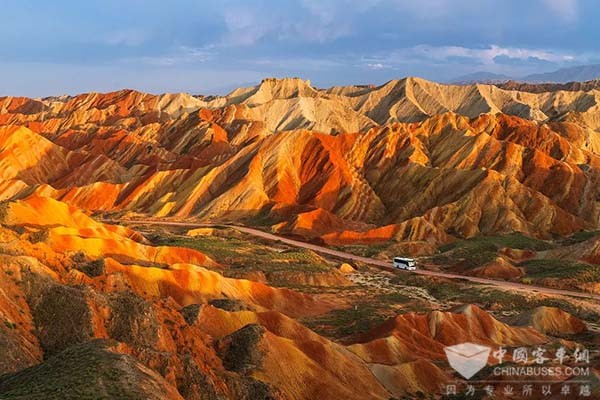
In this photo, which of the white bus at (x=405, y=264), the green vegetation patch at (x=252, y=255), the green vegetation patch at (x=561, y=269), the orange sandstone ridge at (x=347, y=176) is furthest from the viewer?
the orange sandstone ridge at (x=347, y=176)

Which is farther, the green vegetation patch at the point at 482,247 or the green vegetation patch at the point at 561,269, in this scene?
the green vegetation patch at the point at 482,247

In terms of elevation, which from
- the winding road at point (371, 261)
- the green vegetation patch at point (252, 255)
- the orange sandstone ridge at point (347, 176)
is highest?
the orange sandstone ridge at point (347, 176)

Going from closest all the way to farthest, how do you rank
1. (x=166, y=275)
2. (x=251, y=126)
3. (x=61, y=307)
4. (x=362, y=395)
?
(x=61, y=307), (x=362, y=395), (x=166, y=275), (x=251, y=126)

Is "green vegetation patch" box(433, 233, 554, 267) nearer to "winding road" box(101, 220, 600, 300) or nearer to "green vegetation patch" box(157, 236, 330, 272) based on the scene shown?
"winding road" box(101, 220, 600, 300)

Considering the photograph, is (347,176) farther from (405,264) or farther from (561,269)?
(561,269)

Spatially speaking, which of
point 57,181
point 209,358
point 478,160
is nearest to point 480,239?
point 478,160

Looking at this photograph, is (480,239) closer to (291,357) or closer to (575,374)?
(575,374)

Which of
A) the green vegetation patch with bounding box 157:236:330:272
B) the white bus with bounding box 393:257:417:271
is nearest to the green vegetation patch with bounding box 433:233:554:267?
the white bus with bounding box 393:257:417:271

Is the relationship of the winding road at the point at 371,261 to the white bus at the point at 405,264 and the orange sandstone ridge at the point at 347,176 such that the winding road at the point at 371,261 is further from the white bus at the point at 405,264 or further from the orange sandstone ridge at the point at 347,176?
the orange sandstone ridge at the point at 347,176

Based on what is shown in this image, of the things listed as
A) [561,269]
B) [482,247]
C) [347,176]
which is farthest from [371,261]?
[347,176]

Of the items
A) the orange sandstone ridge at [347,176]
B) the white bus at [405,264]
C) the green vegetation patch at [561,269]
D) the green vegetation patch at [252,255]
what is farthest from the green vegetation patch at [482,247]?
the green vegetation patch at [252,255]

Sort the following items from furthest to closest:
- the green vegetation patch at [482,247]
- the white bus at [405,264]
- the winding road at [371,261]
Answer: the green vegetation patch at [482,247] → the white bus at [405,264] → the winding road at [371,261]
